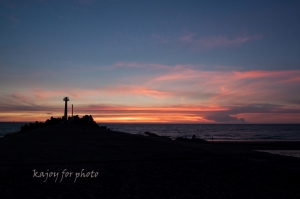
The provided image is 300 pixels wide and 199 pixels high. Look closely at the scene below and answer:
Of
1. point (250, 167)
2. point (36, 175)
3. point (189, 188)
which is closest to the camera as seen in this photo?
point (189, 188)

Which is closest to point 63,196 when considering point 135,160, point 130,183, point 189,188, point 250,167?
point 130,183

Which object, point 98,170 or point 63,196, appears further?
point 98,170

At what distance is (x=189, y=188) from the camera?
539cm

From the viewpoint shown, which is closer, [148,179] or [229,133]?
[148,179]

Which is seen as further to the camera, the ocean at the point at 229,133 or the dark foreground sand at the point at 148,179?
the ocean at the point at 229,133

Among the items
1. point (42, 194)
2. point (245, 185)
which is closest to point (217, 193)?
point (245, 185)

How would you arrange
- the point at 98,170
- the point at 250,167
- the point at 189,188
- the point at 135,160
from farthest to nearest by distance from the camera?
1. the point at 135,160
2. the point at 250,167
3. the point at 98,170
4. the point at 189,188

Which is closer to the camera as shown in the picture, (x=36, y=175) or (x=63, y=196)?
(x=63, y=196)

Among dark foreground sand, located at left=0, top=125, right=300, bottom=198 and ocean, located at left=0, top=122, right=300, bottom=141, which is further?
ocean, located at left=0, top=122, right=300, bottom=141

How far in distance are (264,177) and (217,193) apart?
2067mm

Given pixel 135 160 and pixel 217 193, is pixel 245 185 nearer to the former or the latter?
pixel 217 193

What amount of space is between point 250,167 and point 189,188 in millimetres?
3318

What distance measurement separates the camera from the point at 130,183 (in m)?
5.79

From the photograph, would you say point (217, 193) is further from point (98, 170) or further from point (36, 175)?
point (36, 175)
